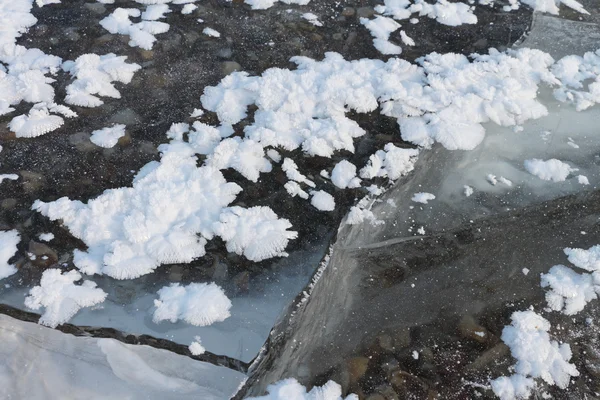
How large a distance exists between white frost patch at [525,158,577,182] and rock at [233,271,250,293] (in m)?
1.44

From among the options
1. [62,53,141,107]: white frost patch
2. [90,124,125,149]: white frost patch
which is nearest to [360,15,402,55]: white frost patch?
[62,53,141,107]: white frost patch

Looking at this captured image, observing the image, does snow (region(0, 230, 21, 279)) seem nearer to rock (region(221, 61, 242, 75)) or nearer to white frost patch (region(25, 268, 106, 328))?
white frost patch (region(25, 268, 106, 328))

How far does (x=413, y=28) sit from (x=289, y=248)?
1.89m

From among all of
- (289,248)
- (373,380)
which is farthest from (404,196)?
(373,380)

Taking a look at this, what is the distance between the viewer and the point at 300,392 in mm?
1812

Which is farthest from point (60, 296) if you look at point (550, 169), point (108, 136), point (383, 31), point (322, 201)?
point (383, 31)

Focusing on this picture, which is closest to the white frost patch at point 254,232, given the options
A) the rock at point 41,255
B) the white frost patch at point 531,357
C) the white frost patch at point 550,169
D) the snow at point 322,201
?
the snow at point 322,201

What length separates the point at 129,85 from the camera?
289 cm

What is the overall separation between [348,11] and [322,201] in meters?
1.68

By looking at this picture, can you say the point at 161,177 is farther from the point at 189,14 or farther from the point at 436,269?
the point at 189,14

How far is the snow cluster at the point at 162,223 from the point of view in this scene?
2125mm

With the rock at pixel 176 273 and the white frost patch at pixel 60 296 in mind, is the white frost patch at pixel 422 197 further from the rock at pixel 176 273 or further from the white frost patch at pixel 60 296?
the white frost patch at pixel 60 296

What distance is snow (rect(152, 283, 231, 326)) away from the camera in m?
1.96

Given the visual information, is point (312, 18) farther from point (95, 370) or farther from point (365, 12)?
point (95, 370)
